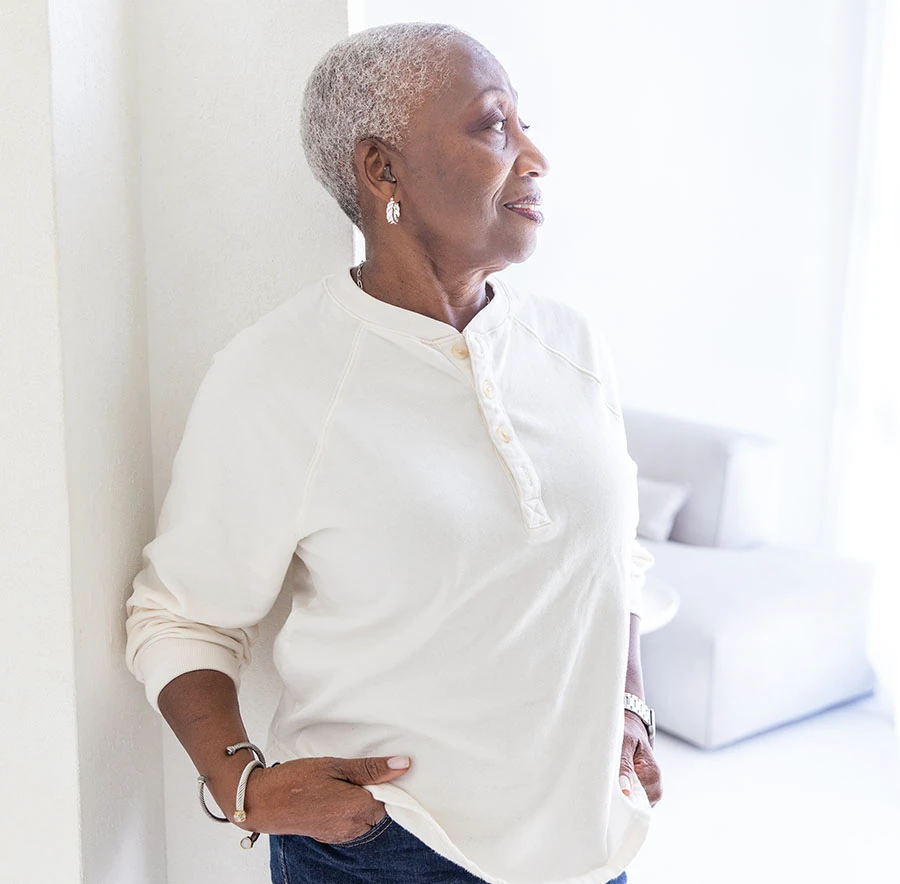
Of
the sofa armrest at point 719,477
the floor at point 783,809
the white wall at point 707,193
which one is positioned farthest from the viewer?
the white wall at point 707,193

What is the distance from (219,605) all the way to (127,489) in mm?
192

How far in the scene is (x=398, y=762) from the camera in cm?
108

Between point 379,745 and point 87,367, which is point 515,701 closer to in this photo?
point 379,745

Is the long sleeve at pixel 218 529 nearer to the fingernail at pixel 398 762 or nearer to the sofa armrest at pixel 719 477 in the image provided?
the fingernail at pixel 398 762

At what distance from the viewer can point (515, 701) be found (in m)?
1.08

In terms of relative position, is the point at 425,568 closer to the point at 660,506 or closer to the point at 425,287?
the point at 425,287

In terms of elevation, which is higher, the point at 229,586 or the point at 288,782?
the point at 229,586

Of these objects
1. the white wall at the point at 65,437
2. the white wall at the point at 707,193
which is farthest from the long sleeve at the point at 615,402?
the white wall at the point at 707,193

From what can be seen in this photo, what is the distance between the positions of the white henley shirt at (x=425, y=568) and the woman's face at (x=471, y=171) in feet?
0.29

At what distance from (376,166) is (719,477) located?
2.77m

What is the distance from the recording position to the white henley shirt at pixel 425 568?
3.52 ft

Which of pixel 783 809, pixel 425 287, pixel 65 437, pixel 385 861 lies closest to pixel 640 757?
pixel 385 861

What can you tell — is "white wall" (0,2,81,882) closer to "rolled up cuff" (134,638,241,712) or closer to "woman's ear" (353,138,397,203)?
"rolled up cuff" (134,638,241,712)

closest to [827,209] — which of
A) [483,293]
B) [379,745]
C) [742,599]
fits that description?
[742,599]
